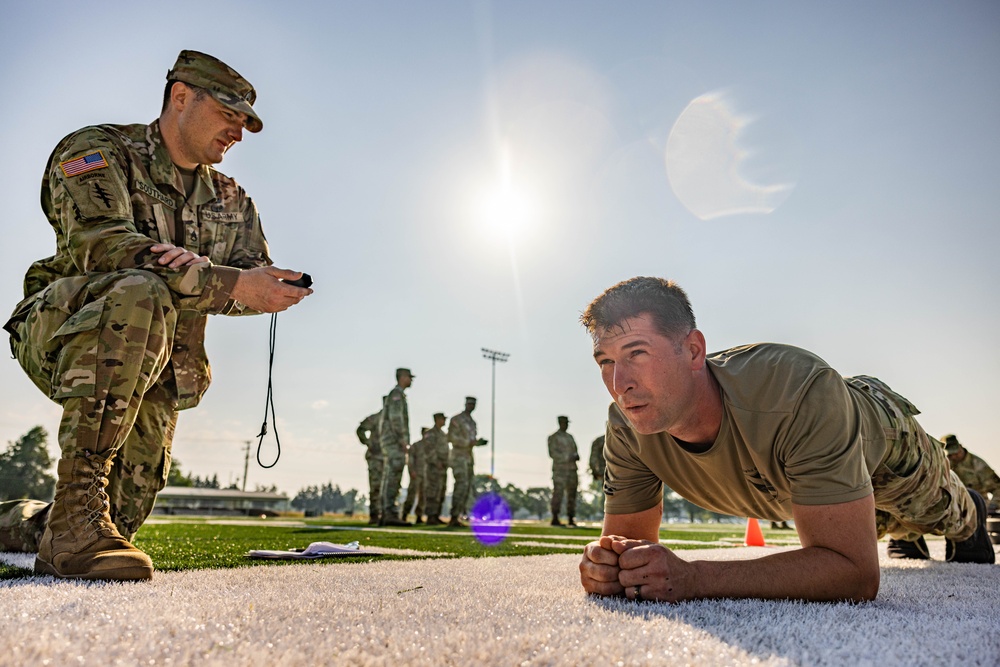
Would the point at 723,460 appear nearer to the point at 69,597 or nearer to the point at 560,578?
the point at 560,578

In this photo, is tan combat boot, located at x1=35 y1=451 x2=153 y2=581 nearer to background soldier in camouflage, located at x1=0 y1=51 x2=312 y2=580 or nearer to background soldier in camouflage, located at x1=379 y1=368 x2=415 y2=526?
background soldier in camouflage, located at x1=0 y1=51 x2=312 y2=580

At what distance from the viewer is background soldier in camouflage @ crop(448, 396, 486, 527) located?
54.2 feet

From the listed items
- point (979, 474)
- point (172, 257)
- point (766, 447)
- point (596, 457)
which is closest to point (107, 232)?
point (172, 257)

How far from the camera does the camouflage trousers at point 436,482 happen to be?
1614cm

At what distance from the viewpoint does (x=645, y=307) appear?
86.2 inches

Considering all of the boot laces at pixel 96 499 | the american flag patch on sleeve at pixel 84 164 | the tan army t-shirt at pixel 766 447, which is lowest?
the boot laces at pixel 96 499

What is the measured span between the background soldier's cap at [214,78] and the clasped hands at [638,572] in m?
2.47

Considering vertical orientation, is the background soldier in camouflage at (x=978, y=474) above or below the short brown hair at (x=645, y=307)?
below

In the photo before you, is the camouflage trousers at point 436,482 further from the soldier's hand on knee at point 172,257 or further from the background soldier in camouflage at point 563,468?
the soldier's hand on knee at point 172,257

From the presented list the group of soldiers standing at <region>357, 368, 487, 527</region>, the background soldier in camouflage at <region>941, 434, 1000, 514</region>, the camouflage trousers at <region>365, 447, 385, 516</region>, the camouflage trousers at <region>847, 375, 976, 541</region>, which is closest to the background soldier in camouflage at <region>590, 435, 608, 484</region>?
the group of soldiers standing at <region>357, 368, 487, 527</region>

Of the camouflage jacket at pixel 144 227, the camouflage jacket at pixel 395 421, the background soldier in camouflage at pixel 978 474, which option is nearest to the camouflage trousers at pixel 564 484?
the camouflage jacket at pixel 395 421

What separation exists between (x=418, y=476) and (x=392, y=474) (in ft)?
13.5

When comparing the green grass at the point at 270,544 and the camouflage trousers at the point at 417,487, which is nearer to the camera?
the green grass at the point at 270,544

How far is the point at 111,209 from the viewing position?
238cm
